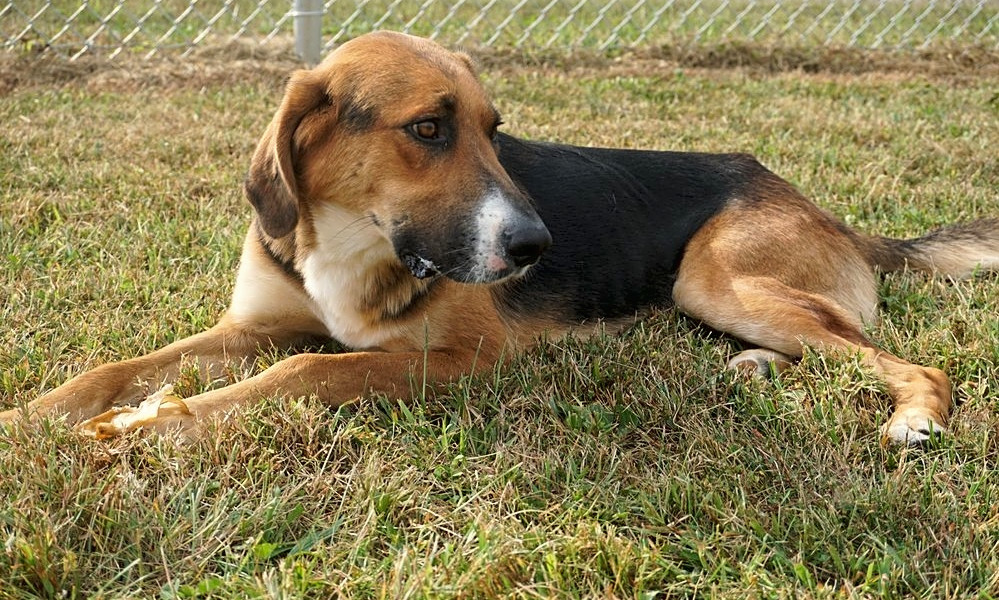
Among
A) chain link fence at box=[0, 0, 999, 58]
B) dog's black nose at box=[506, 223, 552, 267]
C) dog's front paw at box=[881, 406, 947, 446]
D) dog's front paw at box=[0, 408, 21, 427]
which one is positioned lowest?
chain link fence at box=[0, 0, 999, 58]

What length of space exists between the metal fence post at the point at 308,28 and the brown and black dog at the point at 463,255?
4890mm

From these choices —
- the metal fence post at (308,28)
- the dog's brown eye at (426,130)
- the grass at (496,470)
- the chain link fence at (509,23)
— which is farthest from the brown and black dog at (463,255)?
the chain link fence at (509,23)

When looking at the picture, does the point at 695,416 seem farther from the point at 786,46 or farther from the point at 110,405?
the point at 786,46

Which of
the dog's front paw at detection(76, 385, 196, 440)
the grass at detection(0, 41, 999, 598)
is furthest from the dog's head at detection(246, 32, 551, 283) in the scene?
the dog's front paw at detection(76, 385, 196, 440)

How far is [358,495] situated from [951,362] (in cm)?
214

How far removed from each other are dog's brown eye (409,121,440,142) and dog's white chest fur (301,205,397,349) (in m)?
0.37

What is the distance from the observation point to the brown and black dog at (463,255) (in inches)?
115

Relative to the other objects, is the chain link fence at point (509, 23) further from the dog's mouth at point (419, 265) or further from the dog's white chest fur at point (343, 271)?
the dog's mouth at point (419, 265)

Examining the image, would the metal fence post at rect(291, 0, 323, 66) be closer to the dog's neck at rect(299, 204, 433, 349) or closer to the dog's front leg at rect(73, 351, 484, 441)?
the dog's neck at rect(299, 204, 433, 349)

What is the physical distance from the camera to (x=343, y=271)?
3289mm

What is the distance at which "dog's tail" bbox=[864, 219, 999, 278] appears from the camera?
13.5ft

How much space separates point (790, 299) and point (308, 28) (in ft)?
19.4

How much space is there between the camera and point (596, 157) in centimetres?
407

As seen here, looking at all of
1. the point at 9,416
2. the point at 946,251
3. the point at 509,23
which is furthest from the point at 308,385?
the point at 509,23
